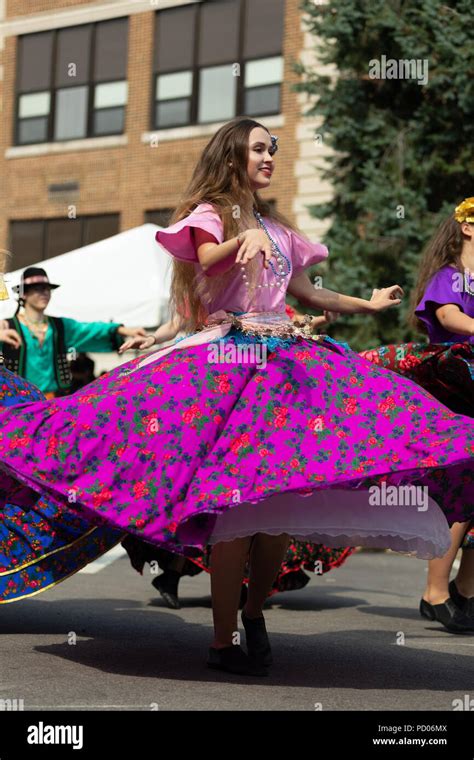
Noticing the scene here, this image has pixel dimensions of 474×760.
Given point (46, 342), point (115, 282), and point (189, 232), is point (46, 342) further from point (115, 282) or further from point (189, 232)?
point (115, 282)

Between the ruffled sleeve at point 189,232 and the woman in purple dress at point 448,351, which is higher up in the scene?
the ruffled sleeve at point 189,232

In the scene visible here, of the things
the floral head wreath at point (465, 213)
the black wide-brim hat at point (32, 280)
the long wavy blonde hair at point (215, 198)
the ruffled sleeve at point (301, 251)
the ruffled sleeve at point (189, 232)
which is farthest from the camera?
the black wide-brim hat at point (32, 280)

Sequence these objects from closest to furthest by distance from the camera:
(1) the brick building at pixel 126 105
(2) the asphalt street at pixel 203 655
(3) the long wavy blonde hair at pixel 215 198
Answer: (2) the asphalt street at pixel 203 655 < (3) the long wavy blonde hair at pixel 215 198 < (1) the brick building at pixel 126 105

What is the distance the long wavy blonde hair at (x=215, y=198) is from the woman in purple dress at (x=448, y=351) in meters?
1.14

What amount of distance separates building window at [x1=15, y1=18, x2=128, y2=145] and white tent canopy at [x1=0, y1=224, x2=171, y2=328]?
982 centimetres

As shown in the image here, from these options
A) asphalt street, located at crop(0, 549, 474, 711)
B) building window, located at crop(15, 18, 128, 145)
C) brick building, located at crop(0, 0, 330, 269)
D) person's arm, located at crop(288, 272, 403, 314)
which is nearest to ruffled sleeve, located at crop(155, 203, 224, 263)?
person's arm, located at crop(288, 272, 403, 314)

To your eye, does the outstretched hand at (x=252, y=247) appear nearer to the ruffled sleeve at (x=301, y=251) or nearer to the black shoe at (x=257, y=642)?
the ruffled sleeve at (x=301, y=251)

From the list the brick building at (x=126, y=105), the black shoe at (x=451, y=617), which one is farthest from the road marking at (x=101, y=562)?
the brick building at (x=126, y=105)

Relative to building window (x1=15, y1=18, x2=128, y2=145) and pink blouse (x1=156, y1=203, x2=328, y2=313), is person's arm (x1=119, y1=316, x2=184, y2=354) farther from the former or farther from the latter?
building window (x1=15, y1=18, x2=128, y2=145)

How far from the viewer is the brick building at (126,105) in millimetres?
20656

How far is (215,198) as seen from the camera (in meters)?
5.14

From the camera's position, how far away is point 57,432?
4.84 m

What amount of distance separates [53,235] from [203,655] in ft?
60.6

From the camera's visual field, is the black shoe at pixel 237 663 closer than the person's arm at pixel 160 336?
Yes
